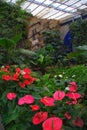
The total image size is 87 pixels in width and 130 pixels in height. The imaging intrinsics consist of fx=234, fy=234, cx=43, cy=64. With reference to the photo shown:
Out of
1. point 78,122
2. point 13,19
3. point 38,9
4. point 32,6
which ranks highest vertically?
point 32,6

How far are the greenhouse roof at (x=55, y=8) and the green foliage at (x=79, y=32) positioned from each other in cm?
100

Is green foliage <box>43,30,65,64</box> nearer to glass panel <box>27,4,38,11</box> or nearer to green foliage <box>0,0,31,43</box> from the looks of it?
glass panel <box>27,4,38,11</box>

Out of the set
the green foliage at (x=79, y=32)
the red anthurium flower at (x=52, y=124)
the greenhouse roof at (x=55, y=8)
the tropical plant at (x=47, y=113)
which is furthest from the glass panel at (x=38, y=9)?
the red anthurium flower at (x=52, y=124)

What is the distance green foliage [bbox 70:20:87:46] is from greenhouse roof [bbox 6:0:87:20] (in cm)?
100

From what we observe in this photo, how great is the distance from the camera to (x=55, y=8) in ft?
36.9

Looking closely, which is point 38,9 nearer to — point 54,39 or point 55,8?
point 55,8

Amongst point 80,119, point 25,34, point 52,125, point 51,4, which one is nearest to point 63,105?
point 80,119

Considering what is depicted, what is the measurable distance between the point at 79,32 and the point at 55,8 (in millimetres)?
1944

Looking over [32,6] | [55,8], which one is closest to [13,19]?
[32,6]

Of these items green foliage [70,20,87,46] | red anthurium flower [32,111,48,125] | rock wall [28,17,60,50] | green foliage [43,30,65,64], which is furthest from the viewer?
rock wall [28,17,60,50]

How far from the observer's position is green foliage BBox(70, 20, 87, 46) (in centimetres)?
1007

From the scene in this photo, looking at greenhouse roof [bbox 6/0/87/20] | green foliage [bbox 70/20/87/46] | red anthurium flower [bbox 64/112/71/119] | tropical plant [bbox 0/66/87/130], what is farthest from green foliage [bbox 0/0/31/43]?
red anthurium flower [bbox 64/112/71/119]

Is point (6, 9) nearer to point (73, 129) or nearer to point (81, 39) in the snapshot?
point (81, 39)

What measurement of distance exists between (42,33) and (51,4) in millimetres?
→ 1640
